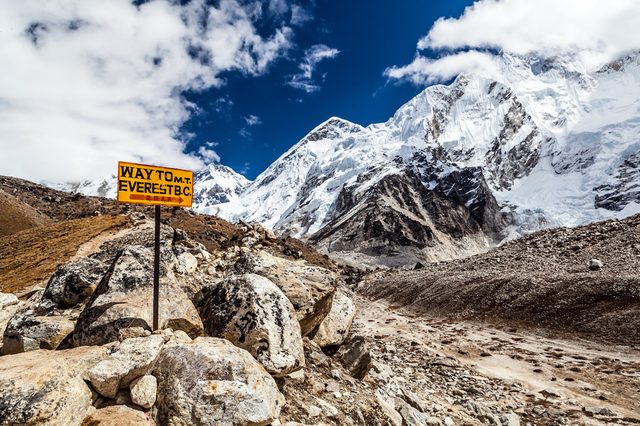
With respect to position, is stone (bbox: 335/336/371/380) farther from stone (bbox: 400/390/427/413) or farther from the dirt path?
stone (bbox: 400/390/427/413)

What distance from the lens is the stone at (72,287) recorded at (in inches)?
426

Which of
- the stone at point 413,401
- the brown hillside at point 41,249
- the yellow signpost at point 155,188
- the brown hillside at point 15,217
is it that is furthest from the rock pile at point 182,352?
the brown hillside at point 15,217

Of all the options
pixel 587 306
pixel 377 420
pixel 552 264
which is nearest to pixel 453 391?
pixel 377 420

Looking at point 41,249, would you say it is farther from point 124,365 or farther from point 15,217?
point 124,365

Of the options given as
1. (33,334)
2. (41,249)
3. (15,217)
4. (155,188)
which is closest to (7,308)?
(33,334)

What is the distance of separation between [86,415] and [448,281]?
40.7 meters

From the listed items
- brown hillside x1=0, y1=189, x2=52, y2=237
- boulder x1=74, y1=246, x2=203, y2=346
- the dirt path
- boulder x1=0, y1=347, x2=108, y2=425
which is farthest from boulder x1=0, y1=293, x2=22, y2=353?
brown hillside x1=0, y1=189, x2=52, y2=237

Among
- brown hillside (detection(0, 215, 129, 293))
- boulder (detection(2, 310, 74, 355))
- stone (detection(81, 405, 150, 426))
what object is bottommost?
stone (detection(81, 405, 150, 426))

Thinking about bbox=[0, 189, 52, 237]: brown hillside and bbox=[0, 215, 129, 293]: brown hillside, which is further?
bbox=[0, 189, 52, 237]: brown hillside

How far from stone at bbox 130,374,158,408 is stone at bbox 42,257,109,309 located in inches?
217

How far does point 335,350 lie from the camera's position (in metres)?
12.7

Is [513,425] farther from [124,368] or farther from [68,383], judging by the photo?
[68,383]

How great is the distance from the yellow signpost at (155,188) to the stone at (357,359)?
18.6 feet

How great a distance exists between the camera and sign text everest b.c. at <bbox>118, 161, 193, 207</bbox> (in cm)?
887
